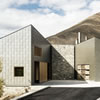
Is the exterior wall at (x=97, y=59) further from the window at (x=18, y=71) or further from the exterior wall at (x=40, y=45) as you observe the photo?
the window at (x=18, y=71)

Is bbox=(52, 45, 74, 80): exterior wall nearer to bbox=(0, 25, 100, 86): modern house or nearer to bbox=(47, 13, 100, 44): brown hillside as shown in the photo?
bbox=(0, 25, 100, 86): modern house

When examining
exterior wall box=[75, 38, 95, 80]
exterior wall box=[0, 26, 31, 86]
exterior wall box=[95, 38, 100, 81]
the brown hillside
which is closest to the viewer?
exterior wall box=[0, 26, 31, 86]

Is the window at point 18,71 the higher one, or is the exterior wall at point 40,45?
the exterior wall at point 40,45

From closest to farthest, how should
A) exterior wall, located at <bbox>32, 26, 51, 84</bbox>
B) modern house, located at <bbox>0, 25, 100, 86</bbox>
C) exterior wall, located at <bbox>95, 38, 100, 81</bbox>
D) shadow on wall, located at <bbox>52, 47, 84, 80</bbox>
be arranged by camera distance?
modern house, located at <bbox>0, 25, 100, 86</bbox>
exterior wall, located at <bbox>32, 26, 51, 84</bbox>
exterior wall, located at <bbox>95, 38, 100, 81</bbox>
shadow on wall, located at <bbox>52, 47, 84, 80</bbox>

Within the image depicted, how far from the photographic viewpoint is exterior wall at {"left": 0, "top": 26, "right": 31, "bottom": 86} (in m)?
21.7

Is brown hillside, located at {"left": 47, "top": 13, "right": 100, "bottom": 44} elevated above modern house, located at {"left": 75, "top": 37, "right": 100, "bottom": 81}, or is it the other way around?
brown hillside, located at {"left": 47, "top": 13, "right": 100, "bottom": 44}

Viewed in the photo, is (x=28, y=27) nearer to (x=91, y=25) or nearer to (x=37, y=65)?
(x=37, y=65)

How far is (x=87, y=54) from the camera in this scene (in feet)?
95.1

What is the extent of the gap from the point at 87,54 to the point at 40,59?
6.70 m

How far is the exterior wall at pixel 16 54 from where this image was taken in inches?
856

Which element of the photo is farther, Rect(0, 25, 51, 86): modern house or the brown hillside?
the brown hillside

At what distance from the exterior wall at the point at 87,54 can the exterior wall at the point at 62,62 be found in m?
1.17

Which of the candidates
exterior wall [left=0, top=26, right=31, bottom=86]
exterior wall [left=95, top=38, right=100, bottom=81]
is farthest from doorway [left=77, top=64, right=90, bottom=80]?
exterior wall [left=0, top=26, right=31, bottom=86]

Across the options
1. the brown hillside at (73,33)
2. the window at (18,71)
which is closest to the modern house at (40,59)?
the window at (18,71)
